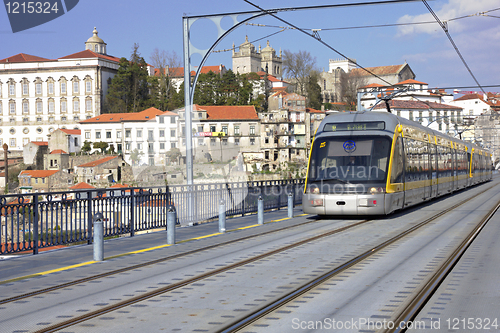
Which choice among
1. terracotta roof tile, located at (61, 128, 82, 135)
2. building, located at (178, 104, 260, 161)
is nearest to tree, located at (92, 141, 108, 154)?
terracotta roof tile, located at (61, 128, 82, 135)

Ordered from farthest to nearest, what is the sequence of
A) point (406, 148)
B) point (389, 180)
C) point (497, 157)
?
1. point (497, 157)
2. point (406, 148)
3. point (389, 180)

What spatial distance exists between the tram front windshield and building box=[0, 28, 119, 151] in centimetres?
12290

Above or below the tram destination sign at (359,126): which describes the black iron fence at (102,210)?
below

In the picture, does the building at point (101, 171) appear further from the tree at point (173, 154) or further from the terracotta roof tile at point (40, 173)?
the tree at point (173, 154)

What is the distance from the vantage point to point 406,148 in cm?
1991

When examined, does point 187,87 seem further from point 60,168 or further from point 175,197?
point 60,168

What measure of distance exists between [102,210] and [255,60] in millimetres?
177087

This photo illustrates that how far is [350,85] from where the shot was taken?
565ft

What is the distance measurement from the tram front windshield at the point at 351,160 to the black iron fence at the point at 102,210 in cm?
349

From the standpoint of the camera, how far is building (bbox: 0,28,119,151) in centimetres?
13612

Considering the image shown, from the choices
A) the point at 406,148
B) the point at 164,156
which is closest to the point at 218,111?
the point at 164,156

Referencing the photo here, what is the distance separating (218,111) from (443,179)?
85535mm

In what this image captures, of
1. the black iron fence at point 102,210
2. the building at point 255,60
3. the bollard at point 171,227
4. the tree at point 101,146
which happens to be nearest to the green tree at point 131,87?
the tree at point 101,146

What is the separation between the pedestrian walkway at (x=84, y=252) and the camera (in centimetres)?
973
